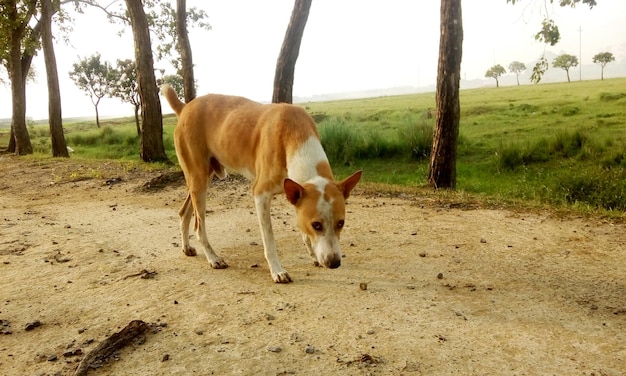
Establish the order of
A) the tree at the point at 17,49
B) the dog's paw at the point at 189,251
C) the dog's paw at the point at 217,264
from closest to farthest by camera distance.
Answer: the dog's paw at the point at 217,264 → the dog's paw at the point at 189,251 → the tree at the point at 17,49

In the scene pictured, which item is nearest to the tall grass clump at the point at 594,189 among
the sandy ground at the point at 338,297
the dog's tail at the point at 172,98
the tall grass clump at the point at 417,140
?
the sandy ground at the point at 338,297

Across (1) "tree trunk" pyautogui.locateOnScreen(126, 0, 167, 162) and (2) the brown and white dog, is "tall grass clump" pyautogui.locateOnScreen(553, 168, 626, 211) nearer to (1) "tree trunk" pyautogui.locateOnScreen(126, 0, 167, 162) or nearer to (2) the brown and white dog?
(2) the brown and white dog

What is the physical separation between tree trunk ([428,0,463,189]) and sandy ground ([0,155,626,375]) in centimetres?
258

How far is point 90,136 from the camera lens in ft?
111

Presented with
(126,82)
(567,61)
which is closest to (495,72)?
(567,61)

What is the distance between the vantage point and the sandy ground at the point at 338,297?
3539mm

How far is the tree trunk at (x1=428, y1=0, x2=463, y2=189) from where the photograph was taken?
10.1m

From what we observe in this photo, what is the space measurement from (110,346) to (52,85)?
1840 centimetres

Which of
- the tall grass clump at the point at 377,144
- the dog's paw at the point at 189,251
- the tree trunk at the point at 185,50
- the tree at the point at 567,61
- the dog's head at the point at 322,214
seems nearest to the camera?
the dog's head at the point at 322,214

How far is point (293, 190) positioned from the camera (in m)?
4.48

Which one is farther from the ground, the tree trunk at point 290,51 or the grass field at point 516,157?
the tree trunk at point 290,51

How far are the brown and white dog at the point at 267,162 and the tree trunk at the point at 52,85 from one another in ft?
49.2

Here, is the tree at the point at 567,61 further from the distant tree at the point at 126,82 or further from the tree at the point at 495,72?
the distant tree at the point at 126,82

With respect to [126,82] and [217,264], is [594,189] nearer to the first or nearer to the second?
[217,264]
